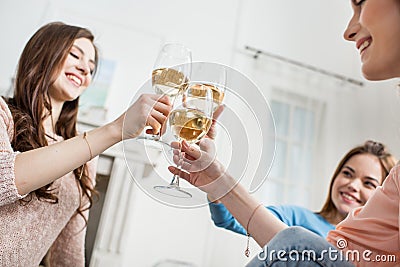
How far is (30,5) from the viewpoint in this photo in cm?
247

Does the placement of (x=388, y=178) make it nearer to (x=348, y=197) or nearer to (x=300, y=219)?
(x=300, y=219)

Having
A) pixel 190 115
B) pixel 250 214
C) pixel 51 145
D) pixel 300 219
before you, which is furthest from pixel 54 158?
pixel 300 219

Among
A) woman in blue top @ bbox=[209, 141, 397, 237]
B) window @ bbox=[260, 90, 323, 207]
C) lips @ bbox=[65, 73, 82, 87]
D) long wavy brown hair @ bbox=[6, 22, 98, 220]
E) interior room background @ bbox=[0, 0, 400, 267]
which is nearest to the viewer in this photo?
long wavy brown hair @ bbox=[6, 22, 98, 220]

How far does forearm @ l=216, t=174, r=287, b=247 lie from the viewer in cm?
99

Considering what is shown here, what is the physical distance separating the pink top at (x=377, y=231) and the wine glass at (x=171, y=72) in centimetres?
44

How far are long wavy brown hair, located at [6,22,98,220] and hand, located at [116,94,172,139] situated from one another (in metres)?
0.38

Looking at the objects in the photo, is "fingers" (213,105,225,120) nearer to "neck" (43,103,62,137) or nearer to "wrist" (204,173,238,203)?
"wrist" (204,173,238,203)

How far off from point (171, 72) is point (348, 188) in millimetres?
1088

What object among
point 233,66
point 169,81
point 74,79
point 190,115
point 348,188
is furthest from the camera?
point 233,66

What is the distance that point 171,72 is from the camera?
90 centimetres

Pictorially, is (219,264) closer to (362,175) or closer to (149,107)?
(362,175)

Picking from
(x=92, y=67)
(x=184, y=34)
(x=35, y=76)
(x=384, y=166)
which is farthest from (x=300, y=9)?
(x=35, y=76)

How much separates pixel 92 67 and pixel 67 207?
0.46 meters

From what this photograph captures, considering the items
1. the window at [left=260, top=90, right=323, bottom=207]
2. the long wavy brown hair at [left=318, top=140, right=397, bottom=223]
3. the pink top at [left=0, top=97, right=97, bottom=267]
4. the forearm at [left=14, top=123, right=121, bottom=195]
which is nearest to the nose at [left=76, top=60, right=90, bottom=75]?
the pink top at [left=0, top=97, right=97, bottom=267]
